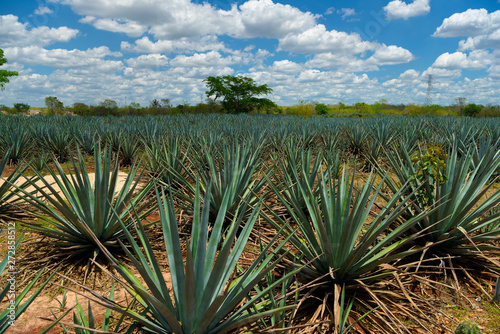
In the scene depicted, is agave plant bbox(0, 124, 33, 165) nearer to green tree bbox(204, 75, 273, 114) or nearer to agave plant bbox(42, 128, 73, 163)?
agave plant bbox(42, 128, 73, 163)

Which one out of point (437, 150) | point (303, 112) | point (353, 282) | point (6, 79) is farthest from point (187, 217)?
point (6, 79)

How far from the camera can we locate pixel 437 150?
281 centimetres

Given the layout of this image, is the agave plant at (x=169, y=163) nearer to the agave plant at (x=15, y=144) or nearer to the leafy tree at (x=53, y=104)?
the agave plant at (x=15, y=144)

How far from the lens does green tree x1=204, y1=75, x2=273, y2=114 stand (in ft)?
141

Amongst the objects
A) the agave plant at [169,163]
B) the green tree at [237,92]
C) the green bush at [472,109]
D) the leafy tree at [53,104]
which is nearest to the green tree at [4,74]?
the leafy tree at [53,104]

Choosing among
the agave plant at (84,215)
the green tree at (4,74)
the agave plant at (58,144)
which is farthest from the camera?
the green tree at (4,74)

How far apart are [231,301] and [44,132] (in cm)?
928

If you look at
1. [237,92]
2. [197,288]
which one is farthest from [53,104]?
[197,288]

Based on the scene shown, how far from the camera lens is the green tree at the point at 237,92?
42.9 meters

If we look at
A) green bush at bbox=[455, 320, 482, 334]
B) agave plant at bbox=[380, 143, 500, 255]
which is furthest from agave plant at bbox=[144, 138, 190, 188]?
green bush at bbox=[455, 320, 482, 334]

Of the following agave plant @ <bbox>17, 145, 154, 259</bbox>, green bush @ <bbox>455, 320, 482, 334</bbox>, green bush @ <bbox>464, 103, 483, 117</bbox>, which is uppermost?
green bush @ <bbox>464, 103, 483, 117</bbox>

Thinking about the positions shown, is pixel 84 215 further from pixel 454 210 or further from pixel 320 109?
pixel 320 109

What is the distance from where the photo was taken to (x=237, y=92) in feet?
142

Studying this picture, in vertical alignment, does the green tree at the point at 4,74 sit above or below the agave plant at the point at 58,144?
above
